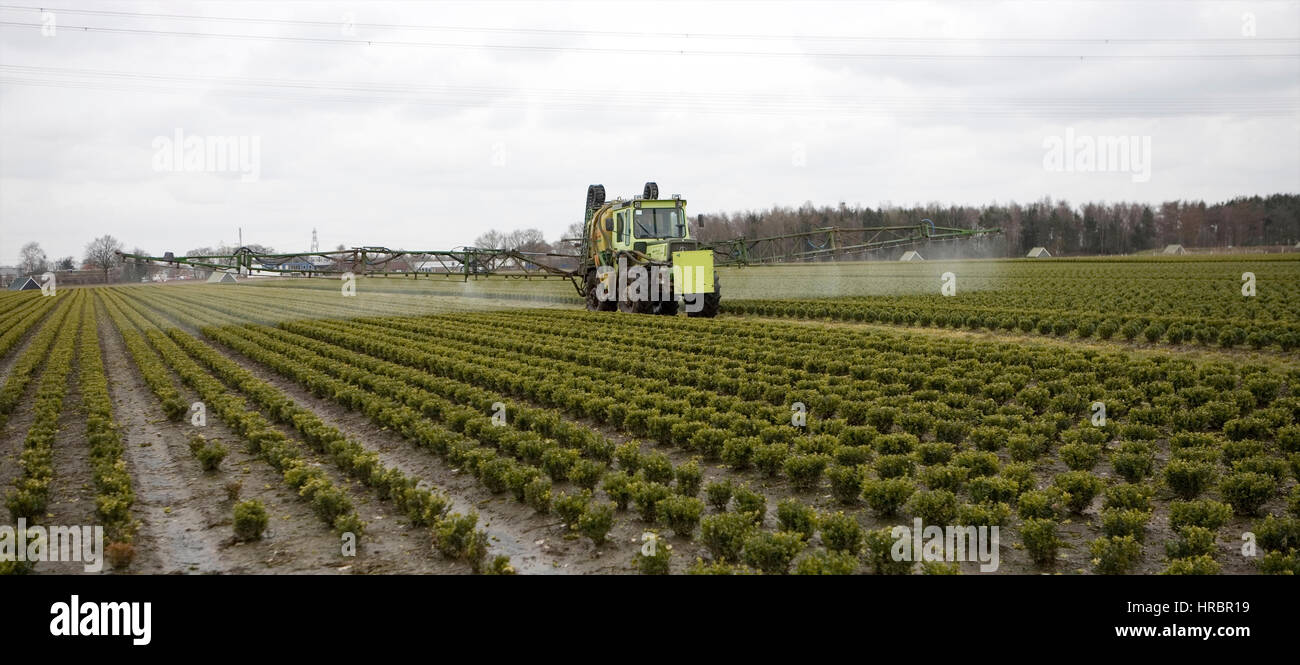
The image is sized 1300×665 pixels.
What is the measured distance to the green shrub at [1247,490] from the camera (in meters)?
7.96

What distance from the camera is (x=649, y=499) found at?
8.40 metres

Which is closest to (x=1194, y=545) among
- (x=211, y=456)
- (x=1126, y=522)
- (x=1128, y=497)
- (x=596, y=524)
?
(x=1126, y=522)

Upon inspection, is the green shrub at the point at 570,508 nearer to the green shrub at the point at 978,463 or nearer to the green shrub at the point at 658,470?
the green shrub at the point at 658,470

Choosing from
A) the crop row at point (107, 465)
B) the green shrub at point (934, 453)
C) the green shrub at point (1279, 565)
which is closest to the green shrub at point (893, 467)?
the green shrub at point (934, 453)

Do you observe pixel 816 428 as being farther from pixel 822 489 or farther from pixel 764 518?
pixel 764 518

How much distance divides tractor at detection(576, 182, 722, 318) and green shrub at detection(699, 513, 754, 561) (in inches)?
733

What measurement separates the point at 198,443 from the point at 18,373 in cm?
1177

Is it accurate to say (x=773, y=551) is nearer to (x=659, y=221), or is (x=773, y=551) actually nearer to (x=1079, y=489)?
(x=1079, y=489)

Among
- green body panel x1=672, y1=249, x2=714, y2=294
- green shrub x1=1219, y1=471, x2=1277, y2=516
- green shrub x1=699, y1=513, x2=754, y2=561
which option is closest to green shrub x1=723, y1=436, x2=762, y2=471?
→ green shrub x1=699, y1=513, x2=754, y2=561

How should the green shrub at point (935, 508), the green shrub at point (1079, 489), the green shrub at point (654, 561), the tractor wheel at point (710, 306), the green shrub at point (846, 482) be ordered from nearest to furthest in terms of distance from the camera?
the green shrub at point (654, 561)
the green shrub at point (935, 508)
the green shrub at point (1079, 489)
the green shrub at point (846, 482)
the tractor wheel at point (710, 306)

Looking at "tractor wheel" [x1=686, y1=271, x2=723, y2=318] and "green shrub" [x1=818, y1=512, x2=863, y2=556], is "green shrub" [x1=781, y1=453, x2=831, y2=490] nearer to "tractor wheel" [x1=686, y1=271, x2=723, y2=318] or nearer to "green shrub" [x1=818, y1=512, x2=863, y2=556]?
"green shrub" [x1=818, y1=512, x2=863, y2=556]

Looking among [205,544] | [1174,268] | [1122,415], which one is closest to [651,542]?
[205,544]

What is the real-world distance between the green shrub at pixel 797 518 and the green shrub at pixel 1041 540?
189cm

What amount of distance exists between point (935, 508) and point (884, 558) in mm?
1256
